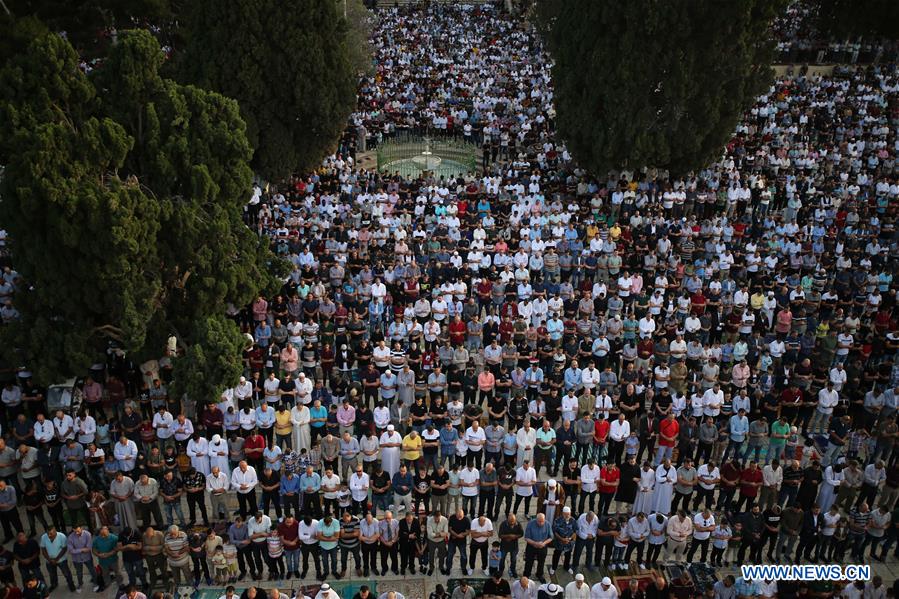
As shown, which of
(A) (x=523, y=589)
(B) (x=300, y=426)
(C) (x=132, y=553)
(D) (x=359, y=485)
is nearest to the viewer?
A: (A) (x=523, y=589)

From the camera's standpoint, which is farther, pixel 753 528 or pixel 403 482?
pixel 403 482

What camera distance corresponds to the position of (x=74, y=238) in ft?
39.8

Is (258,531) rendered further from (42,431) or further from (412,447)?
(42,431)

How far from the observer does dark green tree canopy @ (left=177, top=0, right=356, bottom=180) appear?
20.6m

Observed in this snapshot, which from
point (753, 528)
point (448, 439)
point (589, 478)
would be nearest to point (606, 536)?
point (589, 478)

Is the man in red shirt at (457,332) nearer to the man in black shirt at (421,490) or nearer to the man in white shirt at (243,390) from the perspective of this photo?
the man in black shirt at (421,490)

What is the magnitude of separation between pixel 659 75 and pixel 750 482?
14.4 metres

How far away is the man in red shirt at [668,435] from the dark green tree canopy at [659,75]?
467 inches

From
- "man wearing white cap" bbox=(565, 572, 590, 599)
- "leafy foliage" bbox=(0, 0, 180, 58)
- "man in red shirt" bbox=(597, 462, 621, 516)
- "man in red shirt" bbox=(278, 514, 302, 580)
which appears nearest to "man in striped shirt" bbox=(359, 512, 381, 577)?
"man in red shirt" bbox=(278, 514, 302, 580)

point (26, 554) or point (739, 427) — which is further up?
point (739, 427)

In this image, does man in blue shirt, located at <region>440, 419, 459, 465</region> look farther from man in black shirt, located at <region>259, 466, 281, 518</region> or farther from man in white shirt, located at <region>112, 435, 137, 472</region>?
man in white shirt, located at <region>112, 435, 137, 472</region>

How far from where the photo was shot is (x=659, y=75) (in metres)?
22.5

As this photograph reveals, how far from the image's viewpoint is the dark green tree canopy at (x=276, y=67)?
2061cm

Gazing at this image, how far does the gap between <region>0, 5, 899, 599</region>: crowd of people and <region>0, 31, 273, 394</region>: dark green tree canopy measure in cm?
95
